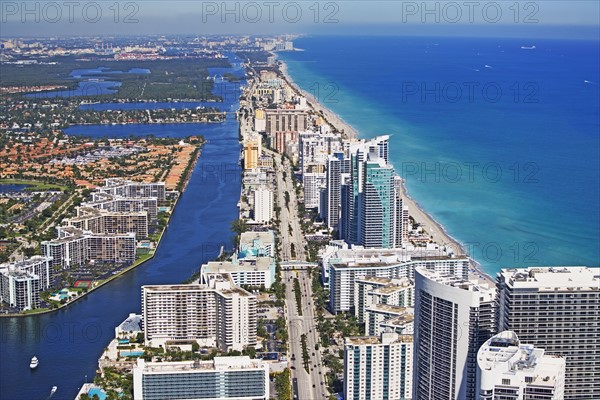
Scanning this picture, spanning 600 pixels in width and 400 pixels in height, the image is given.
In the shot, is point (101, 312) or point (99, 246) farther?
point (99, 246)

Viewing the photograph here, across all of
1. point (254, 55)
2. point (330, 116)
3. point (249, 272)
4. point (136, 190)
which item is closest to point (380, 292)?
point (249, 272)

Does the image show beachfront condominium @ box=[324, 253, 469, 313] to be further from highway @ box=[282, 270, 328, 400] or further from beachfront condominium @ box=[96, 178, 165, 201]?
beachfront condominium @ box=[96, 178, 165, 201]

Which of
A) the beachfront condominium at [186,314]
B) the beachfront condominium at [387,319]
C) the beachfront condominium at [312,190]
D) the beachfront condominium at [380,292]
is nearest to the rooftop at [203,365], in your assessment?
the beachfront condominium at [387,319]

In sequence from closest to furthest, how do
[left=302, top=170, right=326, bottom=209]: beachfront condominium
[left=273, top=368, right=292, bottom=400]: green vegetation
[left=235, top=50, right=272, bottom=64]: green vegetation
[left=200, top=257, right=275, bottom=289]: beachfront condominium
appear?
1. [left=273, top=368, right=292, bottom=400]: green vegetation
2. [left=200, top=257, right=275, bottom=289]: beachfront condominium
3. [left=302, top=170, right=326, bottom=209]: beachfront condominium
4. [left=235, top=50, right=272, bottom=64]: green vegetation

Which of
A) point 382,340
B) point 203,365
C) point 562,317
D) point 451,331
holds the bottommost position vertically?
point 203,365

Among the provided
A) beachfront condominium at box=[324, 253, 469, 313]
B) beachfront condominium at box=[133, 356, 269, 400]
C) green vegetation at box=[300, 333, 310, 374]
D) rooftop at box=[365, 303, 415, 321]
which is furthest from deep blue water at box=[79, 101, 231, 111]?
beachfront condominium at box=[133, 356, 269, 400]

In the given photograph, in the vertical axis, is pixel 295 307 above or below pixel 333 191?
below

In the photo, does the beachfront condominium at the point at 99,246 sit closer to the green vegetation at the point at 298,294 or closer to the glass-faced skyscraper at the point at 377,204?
the green vegetation at the point at 298,294

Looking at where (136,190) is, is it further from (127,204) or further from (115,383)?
(115,383)
